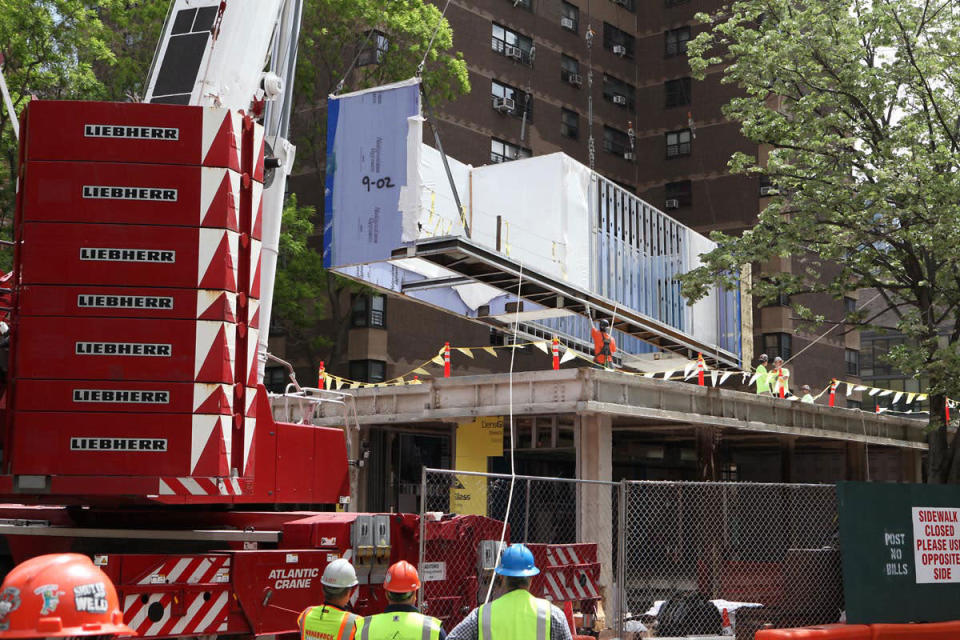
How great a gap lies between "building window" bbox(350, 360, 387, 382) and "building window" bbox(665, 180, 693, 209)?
66.8 ft

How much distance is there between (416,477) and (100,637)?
1040 inches

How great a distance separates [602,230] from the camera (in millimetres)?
27016

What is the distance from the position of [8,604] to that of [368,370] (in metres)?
36.8

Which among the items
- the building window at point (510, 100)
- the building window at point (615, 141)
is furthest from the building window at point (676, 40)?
the building window at point (510, 100)

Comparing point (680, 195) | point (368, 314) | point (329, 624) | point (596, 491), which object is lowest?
point (329, 624)

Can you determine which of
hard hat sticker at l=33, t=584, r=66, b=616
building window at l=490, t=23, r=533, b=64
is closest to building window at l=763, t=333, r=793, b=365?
building window at l=490, t=23, r=533, b=64

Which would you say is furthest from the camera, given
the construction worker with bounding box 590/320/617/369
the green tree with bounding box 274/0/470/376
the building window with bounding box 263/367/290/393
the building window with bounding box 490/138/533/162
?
the building window with bounding box 490/138/533/162

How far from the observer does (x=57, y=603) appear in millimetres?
3910

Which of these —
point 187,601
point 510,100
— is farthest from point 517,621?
point 510,100

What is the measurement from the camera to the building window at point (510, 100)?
4750 centimetres

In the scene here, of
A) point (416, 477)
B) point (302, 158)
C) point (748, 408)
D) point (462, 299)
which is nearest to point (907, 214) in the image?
point (748, 408)

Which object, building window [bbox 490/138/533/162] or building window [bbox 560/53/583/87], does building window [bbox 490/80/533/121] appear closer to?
building window [bbox 490/138/533/162]

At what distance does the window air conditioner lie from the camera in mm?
47438

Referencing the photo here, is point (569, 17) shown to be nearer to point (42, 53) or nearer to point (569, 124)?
point (569, 124)
